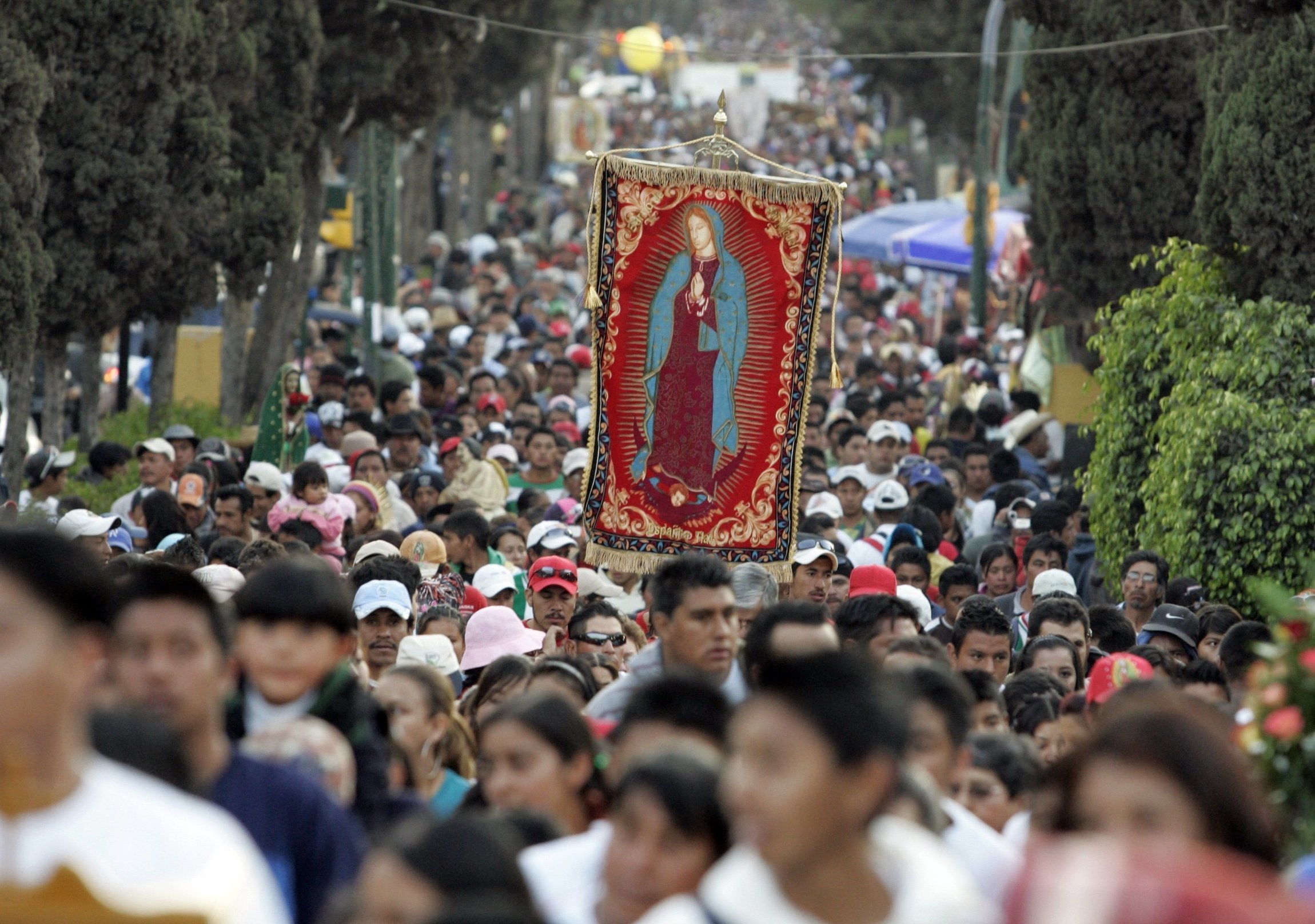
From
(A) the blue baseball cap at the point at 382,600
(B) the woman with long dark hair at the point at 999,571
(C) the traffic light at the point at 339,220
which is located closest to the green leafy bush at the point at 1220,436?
(B) the woman with long dark hair at the point at 999,571

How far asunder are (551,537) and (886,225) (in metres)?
15.5

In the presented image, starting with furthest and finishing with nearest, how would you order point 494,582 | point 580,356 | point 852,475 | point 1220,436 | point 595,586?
point 580,356
point 852,475
point 595,586
point 1220,436
point 494,582

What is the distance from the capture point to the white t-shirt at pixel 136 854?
2.92 metres

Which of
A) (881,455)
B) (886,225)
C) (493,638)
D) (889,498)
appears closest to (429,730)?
(493,638)

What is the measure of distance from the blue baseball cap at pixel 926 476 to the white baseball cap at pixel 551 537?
11.1 ft

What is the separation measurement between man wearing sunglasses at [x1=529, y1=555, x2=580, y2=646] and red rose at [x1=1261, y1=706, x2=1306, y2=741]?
17.0 ft

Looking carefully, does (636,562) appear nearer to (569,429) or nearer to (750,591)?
(750,591)

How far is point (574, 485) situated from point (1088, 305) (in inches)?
218

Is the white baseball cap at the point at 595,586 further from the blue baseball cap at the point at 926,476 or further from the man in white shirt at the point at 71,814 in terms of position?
the man in white shirt at the point at 71,814

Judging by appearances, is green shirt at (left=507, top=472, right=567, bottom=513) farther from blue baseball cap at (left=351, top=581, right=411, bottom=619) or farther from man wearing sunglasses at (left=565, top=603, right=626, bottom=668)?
blue baseball cap at (left=351, top=581, right=411, bottom=619)

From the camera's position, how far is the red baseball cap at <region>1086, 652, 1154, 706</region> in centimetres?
683

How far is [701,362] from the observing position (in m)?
9.65

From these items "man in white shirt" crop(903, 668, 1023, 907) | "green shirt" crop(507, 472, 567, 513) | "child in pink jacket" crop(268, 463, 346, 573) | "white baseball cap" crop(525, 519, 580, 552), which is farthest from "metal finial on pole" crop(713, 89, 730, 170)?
"man in white shirt" crop(903, 668, 1023, 907)

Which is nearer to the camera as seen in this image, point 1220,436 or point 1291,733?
point 1291,733
